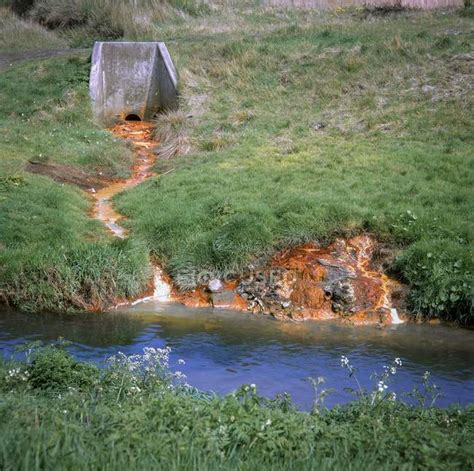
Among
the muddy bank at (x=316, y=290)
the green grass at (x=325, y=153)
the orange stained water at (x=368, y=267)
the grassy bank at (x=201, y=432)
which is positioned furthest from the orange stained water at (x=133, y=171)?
→ the grassy bank at (x=201, y=432)

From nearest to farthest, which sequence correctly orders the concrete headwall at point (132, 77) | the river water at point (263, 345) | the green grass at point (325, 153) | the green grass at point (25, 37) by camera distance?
the river water at point (263, 345), the green grass at point (325, 153), the concrete headwall at point (132, 77), the green grass at point (25, 37)

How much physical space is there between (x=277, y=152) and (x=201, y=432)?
11.7 meters

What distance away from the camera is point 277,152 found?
1616cm

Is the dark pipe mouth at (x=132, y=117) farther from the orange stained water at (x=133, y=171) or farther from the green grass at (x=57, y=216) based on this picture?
the green grass at (x=57, y=216)

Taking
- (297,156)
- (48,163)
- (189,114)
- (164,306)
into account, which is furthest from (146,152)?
(164,306)

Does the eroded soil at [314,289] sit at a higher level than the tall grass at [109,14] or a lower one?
lower

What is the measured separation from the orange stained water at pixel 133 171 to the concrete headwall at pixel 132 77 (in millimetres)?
638

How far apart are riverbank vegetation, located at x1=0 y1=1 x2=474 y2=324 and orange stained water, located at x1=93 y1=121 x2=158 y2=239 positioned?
31 centimetres

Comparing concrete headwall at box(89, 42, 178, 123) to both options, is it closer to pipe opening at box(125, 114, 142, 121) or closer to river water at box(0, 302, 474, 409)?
pipe opening at box(125, 114, 142, 121)

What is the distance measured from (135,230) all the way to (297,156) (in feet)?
14.3

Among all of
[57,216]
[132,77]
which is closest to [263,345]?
[57,216]

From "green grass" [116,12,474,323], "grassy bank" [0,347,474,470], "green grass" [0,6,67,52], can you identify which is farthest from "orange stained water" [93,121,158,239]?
"green grass" [0,6,67,52]

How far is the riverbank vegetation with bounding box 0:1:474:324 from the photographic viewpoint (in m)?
11.5

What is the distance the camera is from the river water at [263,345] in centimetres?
812
